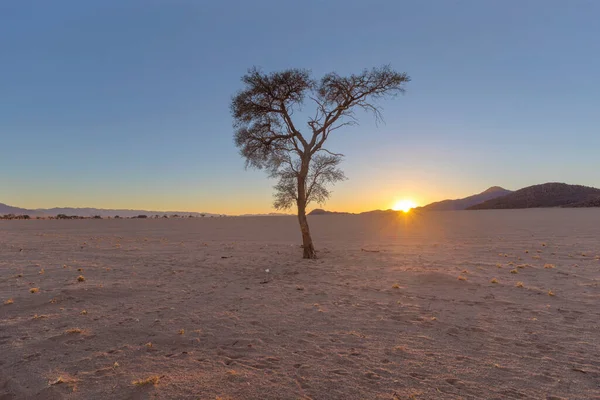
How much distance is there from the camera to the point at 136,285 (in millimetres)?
10836

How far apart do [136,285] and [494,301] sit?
10272 millimetres

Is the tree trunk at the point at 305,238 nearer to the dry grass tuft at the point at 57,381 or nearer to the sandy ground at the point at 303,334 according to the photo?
the sandy ground at the point at 303,334

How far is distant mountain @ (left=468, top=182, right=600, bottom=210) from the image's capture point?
82.7 metres

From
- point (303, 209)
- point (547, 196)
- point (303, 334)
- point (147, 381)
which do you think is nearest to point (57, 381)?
point (147, 381)

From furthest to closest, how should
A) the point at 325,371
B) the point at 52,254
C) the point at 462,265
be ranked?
1. the point at 52,254
2. the point at 462,265
3. the point at 325,371

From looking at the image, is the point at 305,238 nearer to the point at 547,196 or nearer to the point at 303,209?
the point at 303,209

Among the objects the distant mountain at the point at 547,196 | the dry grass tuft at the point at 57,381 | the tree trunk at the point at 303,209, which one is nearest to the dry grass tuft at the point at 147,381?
the dry grass tuft at the point at 57,381

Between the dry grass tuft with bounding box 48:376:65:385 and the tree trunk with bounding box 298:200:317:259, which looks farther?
the tree trunk with bounding box 298:200:317:259

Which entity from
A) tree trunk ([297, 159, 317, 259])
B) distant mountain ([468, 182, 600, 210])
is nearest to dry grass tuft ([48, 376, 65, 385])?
tree trunk ([297, 159, 317, 259])

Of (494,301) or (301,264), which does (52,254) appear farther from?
(494,301)

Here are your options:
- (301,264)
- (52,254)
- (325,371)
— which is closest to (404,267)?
(301,264)

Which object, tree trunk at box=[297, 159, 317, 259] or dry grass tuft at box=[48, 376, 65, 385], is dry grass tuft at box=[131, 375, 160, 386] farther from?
tree trunk at box=[297, 159, 317, 259]

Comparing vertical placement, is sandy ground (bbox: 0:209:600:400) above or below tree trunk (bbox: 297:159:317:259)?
below

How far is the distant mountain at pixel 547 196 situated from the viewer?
82.7 metres
